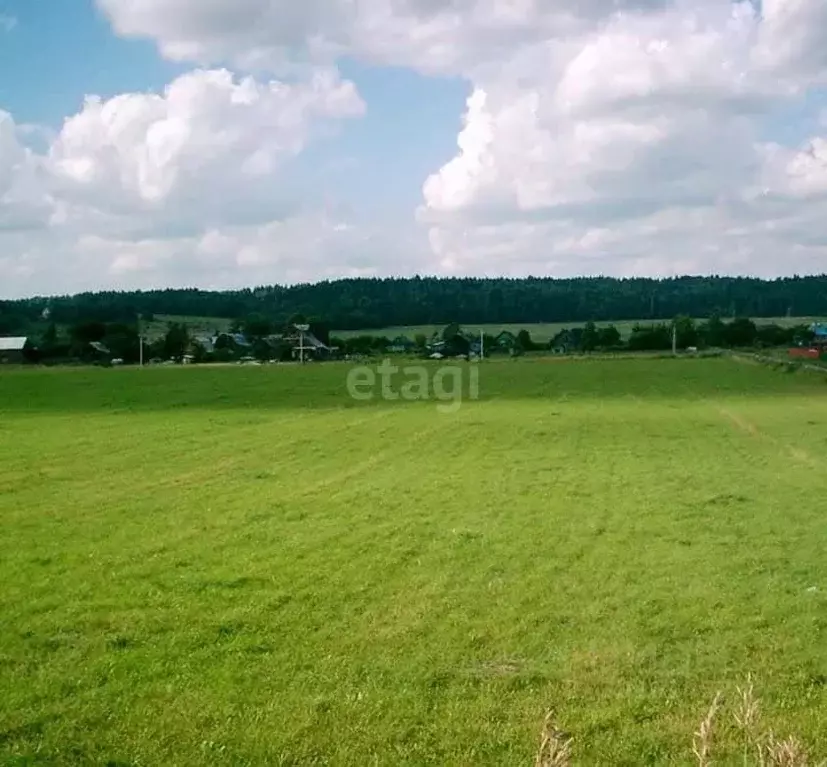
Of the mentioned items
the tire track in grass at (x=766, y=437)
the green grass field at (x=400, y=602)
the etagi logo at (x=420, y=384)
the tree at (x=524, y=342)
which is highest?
the tree at (x=524, y=342)

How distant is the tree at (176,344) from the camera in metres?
122

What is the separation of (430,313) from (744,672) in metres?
163

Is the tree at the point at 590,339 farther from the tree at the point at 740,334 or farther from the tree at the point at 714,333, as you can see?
the tree at the point at 740,334

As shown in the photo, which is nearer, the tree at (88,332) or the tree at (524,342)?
the tree at (88,332)

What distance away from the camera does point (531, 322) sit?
172875 millimetres

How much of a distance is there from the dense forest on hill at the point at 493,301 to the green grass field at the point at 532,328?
4.36m

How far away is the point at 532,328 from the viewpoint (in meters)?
162

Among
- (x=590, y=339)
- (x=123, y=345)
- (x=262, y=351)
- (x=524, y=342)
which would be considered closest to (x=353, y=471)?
(x=123, y=345)

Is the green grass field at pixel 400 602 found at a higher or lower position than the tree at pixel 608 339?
lower

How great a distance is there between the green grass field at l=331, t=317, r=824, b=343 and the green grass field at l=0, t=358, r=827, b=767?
124m

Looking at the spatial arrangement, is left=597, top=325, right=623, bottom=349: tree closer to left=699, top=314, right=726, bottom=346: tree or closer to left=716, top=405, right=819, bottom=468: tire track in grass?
left=699, top=314, right=726, bottom=346: tree

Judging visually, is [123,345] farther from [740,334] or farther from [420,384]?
[740,334]

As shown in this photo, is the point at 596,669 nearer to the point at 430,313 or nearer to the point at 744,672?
the point at 744,672

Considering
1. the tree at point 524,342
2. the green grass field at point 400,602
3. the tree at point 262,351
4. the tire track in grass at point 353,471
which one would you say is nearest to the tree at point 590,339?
the tree at point 524,342
